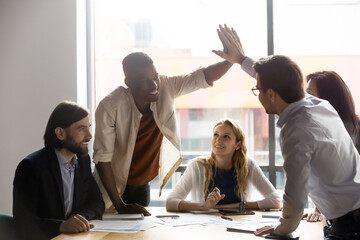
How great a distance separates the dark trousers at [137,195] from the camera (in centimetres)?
333

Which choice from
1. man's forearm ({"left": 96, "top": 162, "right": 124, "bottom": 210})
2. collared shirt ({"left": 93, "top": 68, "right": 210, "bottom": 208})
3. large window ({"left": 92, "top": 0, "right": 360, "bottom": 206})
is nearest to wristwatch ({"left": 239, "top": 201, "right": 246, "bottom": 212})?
collared shirt ({"left": 93, "top": 68, "right": 210, "bottom": 208})

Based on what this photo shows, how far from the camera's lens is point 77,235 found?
95.6 inches

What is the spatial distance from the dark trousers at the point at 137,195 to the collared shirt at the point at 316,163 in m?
1.30

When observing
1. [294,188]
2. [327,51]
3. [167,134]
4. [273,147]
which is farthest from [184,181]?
[327,51]

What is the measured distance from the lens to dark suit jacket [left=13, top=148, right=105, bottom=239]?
2631 mm

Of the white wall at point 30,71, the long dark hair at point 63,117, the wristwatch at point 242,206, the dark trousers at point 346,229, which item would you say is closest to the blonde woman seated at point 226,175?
the wristwatch at point 242,206

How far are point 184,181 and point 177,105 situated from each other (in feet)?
4.03

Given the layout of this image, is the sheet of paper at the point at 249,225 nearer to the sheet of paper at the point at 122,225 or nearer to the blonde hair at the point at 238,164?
the sheet of paper at the point at 122,225

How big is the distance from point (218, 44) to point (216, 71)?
4.28 feet

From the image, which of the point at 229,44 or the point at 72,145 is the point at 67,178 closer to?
the point at 72,145

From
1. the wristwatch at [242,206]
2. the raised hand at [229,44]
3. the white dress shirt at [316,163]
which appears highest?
the raised hand at [229,44]

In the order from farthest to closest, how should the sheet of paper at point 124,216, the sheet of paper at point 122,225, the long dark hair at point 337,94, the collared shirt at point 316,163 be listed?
1. the long dark hair at point 337,94
2. the sheet of paper at point 124,216
3. the sheet of paper at point 122,225
4. the collared shirt at point 316,163

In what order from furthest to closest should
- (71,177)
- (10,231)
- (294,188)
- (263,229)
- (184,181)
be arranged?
(184,181) < (71,177) < (10,231) < (263,229) < (294,188)

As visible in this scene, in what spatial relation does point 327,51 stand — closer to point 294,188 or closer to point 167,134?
point 167,134
